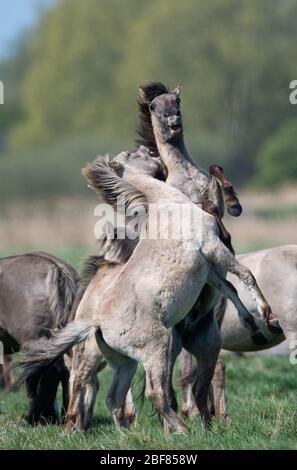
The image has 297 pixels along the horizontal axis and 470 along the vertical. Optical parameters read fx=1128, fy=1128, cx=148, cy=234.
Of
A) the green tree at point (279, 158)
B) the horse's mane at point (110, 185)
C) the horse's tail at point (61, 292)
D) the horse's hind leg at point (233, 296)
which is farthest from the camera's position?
the green tree at point (279, 158)

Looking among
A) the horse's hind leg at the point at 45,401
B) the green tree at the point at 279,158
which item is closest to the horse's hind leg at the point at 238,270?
the horse's hind leg at the point at 45,401

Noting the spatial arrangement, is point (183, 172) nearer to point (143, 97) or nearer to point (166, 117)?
point (166, 117)

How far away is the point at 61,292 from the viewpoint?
370 inches

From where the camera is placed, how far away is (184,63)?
Result: 54156 millimetres

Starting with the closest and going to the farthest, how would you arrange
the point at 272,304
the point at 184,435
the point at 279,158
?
the point at 184,435 < the point at 272,304 < the point at 279,158

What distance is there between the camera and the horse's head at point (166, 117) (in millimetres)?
8055

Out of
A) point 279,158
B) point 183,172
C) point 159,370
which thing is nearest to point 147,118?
point 183,172

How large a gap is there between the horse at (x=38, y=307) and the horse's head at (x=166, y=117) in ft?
6.01

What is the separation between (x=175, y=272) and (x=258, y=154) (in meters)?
45.5

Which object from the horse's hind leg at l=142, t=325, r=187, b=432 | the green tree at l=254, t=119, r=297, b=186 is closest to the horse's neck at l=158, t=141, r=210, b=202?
the horse's hind leg at l=142, t=325, r=187, b=432

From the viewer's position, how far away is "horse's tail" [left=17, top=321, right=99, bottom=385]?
7355 millimetres

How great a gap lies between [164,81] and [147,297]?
46.9 meters

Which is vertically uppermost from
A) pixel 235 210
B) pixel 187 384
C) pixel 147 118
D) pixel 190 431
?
pixel 147 118

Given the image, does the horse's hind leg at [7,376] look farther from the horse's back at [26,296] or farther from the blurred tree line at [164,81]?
the blurred tree line at [164,81]
